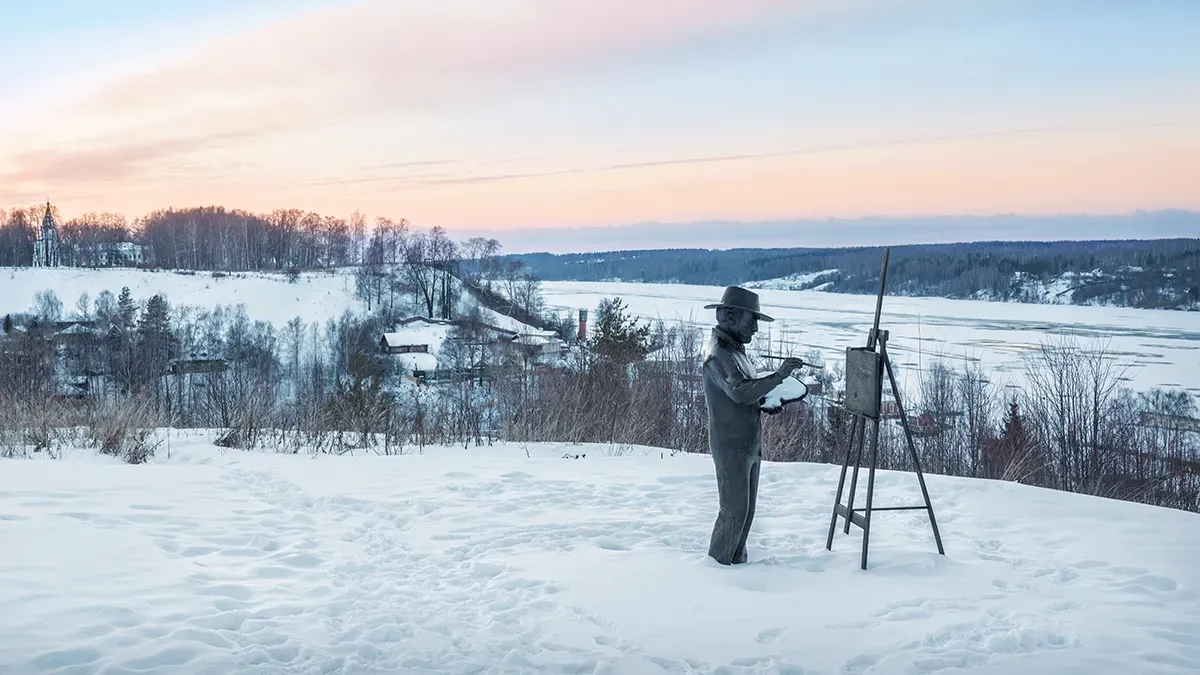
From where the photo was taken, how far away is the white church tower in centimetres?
9262

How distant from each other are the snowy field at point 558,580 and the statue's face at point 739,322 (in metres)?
1.73

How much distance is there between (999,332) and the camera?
73.4 meters

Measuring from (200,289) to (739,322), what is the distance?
8226 cm

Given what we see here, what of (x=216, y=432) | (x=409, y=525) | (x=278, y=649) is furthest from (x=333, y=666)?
(x=216, y=432)

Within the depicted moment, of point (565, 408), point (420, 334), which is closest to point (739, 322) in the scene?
point (565, 408)

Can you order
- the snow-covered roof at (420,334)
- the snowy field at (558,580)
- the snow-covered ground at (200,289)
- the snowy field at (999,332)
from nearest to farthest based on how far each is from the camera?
A: 1. the snowy field at (558,580)
2. the snowy field at (999,332)
3. the snow-covered roof at (420,334)
4. the snow-covered ground at (200,289)

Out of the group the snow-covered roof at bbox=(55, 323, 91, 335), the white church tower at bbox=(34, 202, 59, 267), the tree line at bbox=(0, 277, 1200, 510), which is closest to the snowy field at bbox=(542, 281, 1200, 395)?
the tree line at bbox=(0, 277, 1200, 510)

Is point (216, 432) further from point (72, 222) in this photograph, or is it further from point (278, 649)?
point (72, 222)

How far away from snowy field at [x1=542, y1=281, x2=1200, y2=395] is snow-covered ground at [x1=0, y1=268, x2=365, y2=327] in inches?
1183

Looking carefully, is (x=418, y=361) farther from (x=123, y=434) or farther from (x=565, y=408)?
(x=123, y=434)

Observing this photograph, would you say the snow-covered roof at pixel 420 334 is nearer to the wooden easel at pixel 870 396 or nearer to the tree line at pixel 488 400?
the tree line at pixel 488 400

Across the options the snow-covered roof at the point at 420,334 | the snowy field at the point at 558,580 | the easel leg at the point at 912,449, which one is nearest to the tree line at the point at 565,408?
the snow-covered roof at the point at 420,334

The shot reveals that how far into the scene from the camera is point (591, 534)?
6996 millimetres

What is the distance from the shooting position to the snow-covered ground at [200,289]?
240ft
